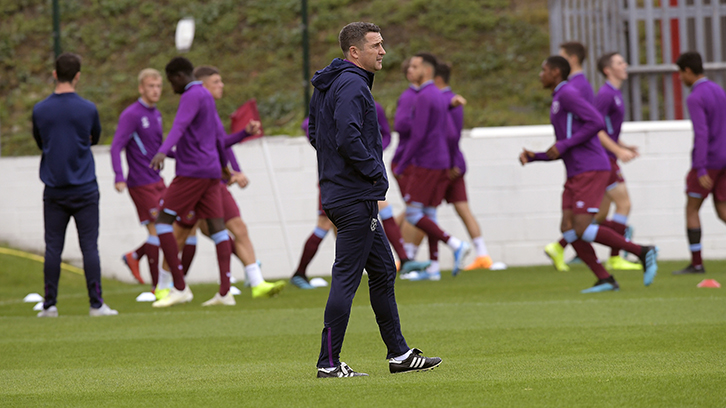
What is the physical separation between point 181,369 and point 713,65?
11.3 metres

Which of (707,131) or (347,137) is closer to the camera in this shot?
(347,137)

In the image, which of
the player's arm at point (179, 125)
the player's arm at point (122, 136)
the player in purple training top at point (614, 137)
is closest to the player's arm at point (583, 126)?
the player in purple training top at point (614, 137)

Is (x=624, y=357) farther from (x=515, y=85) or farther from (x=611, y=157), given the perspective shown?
(x=515, y=85)

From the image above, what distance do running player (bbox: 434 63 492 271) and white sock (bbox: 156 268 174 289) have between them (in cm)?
382

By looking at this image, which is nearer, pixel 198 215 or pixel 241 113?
pixel 198 215

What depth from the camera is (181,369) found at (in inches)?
210

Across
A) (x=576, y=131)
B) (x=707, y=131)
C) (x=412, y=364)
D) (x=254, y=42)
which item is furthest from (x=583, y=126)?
(x=254, y=42)

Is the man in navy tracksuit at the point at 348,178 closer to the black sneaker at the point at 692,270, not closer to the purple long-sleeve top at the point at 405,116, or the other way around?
the purple long-sleeve top at the point at 405,116

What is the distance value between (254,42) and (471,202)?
11428mm

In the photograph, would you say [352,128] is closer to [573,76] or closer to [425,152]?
[573,76]

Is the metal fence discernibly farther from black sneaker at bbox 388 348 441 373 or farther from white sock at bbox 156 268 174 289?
black sneaker at bbox 388 348 441 373

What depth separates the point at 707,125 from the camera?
33.4 ft

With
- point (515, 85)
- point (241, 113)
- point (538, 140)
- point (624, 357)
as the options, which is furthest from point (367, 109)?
point (515, 85)

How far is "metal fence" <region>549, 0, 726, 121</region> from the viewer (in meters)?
14.4
